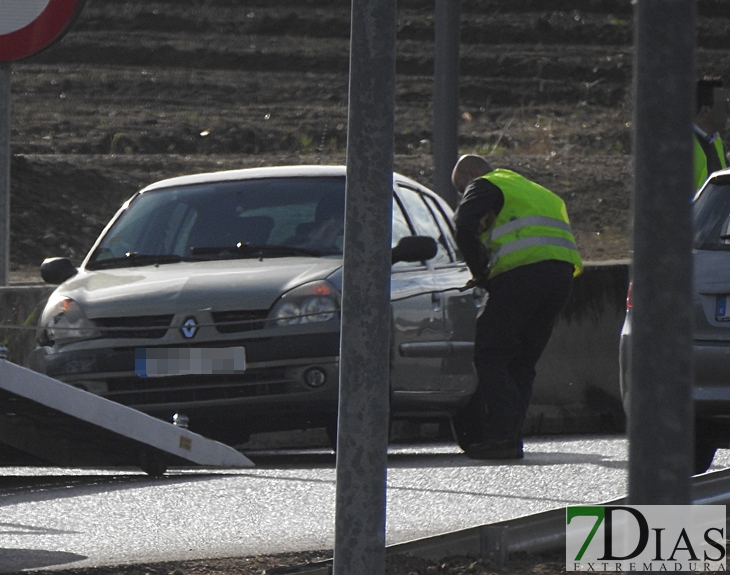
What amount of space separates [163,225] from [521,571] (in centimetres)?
497

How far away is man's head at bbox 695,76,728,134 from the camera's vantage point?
11.3 metres

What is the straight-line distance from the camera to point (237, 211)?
941cm

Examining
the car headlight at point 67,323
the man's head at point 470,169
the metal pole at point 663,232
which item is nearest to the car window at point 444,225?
the man's head at point 470,169

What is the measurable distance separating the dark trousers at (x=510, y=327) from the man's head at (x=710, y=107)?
2683 millimetres

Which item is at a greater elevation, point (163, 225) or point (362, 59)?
point (362, 59)

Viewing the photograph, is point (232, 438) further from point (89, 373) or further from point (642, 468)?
point (642, 468)

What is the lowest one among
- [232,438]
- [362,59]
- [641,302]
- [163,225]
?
[232,438]

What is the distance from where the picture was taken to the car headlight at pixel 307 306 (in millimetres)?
8445

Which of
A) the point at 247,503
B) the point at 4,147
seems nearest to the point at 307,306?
the point at 247,503

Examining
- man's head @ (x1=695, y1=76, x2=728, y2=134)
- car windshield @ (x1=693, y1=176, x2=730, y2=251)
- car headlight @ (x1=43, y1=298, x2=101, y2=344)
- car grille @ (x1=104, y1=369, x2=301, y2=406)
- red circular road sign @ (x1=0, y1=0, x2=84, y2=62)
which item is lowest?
car grille @ (x1=104, y1=369, x2=301, y2=406)

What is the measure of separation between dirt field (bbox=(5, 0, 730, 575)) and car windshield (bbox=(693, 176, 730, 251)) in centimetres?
1220

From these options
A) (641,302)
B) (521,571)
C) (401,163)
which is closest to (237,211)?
(521,571)

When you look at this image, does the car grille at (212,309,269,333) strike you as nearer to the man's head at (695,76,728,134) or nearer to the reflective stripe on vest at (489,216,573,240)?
the reflective stripe on vest at (489,216,573,240)

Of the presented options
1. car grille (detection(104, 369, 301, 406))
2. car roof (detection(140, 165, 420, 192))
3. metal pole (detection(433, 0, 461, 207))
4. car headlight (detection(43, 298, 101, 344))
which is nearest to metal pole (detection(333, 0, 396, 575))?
car grille (detection(104, 369, 301, 406))
